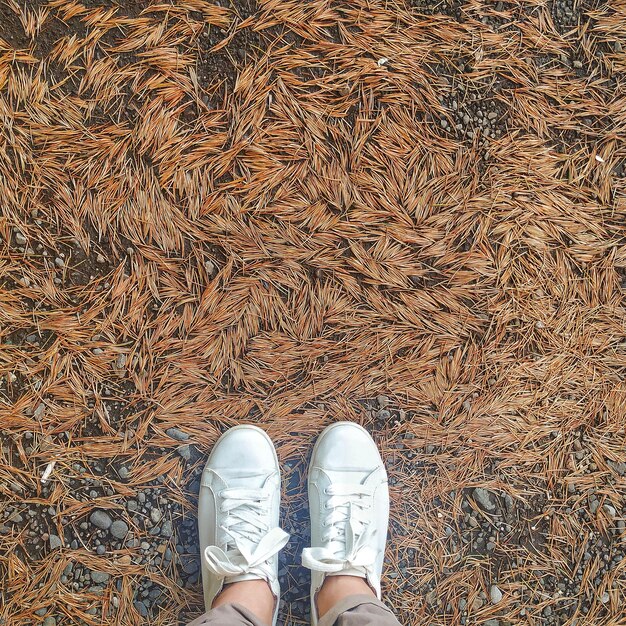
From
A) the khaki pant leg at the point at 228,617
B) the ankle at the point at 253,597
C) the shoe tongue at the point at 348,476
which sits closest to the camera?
the khaki pant leg at the point at 228,617

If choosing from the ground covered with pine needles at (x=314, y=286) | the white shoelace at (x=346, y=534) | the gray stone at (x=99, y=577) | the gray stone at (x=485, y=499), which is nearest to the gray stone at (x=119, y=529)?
the ground covered with pine needles at (x=314, y=286)

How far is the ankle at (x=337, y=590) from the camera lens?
49.3 inches

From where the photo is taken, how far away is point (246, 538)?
4.39 feet

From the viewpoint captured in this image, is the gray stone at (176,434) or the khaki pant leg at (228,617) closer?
the khaki pant leg at (228,617)

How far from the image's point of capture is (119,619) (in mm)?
1291

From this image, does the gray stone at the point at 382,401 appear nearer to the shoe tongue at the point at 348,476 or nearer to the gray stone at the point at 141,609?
the shoe tongue at the point at 348,476

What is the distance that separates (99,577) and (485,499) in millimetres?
1119

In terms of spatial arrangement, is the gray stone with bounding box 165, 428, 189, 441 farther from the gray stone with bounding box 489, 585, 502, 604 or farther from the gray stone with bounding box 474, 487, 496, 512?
the gray stone with bounding box 489, 585, 502, 604

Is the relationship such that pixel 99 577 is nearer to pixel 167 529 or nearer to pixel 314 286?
pixel 167 529

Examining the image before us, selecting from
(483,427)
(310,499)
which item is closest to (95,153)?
(310,499)

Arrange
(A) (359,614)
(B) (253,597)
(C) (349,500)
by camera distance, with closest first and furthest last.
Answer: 1. (A) (359,614)
2. (B) (253,597)
3. (C) (349,500)

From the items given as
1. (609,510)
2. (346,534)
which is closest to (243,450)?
(346,534)

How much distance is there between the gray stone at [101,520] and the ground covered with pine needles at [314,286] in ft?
0.07

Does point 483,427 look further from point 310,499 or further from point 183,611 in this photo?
→ point 183,611
